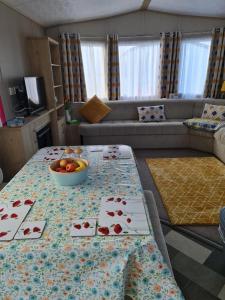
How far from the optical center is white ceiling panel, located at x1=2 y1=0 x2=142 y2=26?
10.3 feet

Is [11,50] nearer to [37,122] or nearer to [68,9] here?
[37,122]

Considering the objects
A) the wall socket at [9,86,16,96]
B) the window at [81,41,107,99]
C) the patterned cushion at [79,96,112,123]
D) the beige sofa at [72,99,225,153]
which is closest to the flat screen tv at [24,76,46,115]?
the wall socket at [9,86,16,96]

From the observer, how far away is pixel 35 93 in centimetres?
332

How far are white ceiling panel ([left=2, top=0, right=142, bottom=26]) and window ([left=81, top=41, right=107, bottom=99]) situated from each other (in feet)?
1.73

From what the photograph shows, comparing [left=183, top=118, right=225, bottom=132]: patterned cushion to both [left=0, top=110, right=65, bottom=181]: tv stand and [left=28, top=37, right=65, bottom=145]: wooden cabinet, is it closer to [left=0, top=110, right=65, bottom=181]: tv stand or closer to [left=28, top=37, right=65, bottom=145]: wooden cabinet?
[left=28, top=37, right=65, bottom=145]: wooden cabinet

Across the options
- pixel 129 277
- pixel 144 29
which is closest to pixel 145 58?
pixel 144 29

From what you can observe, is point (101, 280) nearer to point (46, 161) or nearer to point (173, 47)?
point (46, 161)

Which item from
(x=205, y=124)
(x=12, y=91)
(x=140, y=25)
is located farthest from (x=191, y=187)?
(x=140, y=25)

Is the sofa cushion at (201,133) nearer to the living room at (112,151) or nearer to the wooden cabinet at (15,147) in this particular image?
the living room at (112,151)

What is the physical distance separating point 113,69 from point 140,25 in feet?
3.52

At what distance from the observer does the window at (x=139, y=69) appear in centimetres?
478

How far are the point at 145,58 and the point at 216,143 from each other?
7.96 ft

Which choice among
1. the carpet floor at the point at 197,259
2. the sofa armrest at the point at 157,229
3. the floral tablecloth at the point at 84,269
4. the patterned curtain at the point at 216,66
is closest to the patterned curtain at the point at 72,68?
the patterned curtain at the point at 216,66

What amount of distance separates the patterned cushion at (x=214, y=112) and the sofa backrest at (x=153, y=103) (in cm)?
25
